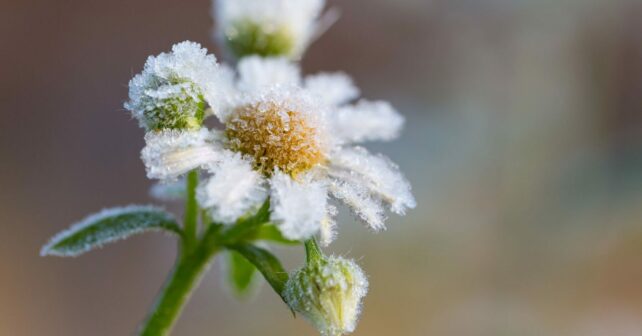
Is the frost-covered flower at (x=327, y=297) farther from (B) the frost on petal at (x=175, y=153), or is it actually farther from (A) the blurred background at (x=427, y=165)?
(A) the blurred background at (x=427, y=165)

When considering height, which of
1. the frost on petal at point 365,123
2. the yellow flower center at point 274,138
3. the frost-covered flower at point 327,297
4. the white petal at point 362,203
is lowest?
the frost-covered flower at point 327,297

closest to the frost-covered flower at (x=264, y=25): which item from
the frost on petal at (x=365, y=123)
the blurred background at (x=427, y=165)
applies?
the frost on petal at (x=365, y=123)

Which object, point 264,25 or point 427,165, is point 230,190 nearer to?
point 264,25

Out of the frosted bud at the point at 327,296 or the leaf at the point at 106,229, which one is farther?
the leaf at the point at 106,229

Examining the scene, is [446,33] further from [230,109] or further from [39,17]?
[230,109]

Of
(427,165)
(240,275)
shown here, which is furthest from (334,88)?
(427,165)

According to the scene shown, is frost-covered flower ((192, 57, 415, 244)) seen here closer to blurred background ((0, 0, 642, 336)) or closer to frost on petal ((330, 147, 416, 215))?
frost on petal ((330, 147, 416, 215))
